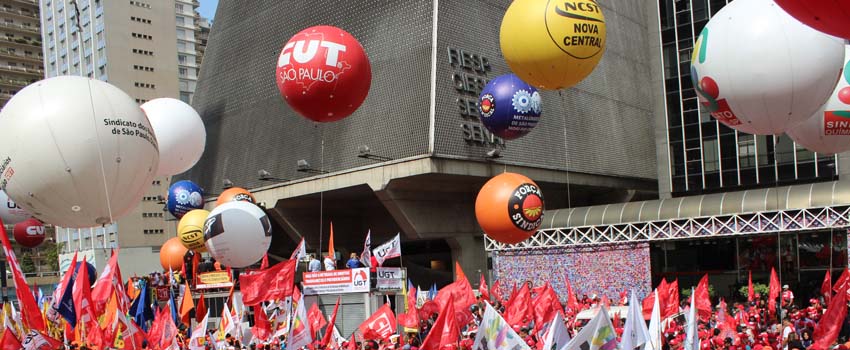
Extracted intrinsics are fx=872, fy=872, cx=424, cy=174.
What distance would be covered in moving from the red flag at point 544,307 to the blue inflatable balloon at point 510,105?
14.5 ft

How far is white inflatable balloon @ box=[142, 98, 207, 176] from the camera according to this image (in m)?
15.2

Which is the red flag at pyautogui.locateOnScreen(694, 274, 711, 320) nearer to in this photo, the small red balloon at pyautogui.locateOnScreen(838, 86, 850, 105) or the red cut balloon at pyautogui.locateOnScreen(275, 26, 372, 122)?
the small red balloon at pyautogui.locateOnScreen(838, 86, 850, 105)

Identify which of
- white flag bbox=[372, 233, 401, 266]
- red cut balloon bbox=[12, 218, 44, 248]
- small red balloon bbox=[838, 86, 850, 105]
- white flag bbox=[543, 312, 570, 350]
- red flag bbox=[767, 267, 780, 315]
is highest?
small red balloon bbox=[838, 86, 850, 105]

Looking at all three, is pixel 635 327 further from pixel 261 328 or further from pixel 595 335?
pixel 261 328

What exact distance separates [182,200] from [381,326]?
18262 mm

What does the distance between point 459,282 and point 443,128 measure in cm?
1756

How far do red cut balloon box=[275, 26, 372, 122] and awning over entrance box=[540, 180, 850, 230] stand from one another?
49.0 feet

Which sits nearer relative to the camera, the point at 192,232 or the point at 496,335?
the point at 496,335

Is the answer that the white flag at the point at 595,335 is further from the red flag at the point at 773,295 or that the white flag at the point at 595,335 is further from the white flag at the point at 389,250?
the white flag at the point at 389,250

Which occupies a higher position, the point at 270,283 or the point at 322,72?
the point at 322,72

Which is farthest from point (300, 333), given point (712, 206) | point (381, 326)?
point (712, 206)

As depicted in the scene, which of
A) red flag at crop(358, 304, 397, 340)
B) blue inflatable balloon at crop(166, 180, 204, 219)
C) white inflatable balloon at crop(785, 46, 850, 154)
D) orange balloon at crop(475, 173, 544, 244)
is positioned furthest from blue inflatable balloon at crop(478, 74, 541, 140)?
blue inflatable balloon at crop(166, 180, 204, 219)

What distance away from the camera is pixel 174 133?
15.4m

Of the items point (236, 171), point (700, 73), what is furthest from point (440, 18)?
point (700, 73)
